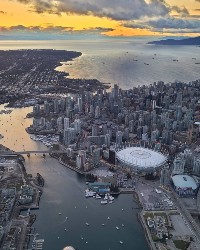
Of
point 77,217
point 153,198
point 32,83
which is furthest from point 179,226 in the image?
point 32,83

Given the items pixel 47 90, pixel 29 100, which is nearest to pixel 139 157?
pixel 29 100

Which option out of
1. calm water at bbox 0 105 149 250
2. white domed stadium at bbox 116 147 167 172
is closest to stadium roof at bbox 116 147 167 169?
white domed stadium at bbox 116 147 167 172

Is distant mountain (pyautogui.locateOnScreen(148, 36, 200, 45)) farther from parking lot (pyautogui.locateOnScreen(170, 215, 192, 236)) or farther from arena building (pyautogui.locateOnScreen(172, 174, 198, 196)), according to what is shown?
parking lot (pyautogui.locateOnScreen(170, 215, 192, 236))

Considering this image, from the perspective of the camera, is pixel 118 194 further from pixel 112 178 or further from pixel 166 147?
pixel 166 147

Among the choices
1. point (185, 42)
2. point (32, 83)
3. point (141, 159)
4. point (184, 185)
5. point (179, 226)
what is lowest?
point (179, 226)

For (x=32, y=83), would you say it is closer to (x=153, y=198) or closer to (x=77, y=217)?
(x=153, y=198)

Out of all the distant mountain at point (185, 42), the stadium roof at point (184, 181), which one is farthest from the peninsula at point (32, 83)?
the distant mountain at point (185, 42)

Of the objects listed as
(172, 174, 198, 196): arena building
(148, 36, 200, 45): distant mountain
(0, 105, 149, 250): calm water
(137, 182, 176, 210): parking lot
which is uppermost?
(148, 36, 200, 45): distant mountain
